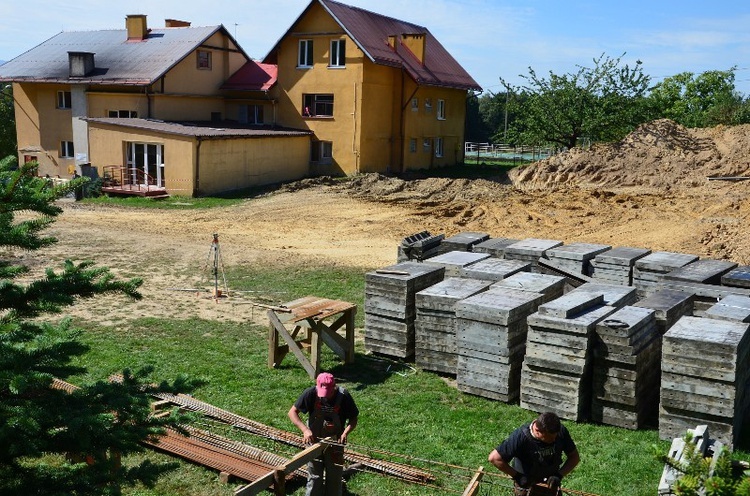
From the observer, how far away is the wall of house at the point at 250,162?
3406 cm

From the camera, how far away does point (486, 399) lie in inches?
471

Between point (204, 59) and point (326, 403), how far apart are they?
36041mm

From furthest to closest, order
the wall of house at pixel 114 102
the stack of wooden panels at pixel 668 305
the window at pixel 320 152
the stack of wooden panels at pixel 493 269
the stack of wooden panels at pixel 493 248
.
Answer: the window at pixel 320 152 → the wall of house at pixel 114 102 → the stack of wooden panels at pixel 493 248 → the stack of wooden panels at pixel 493 269 → the stack of wooden panels at pixel 668 305

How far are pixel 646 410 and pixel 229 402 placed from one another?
19.8 ft

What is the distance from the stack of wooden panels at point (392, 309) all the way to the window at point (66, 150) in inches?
1315

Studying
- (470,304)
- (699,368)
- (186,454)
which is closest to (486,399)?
(470,304)

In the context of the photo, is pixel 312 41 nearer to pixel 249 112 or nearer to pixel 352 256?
pixel 249 112

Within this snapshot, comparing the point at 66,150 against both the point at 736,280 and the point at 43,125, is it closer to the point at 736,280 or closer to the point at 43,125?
the point at 43,125

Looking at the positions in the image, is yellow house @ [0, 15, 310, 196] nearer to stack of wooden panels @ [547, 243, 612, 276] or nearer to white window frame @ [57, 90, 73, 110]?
white window frame @ [57, 90, 73, 110]

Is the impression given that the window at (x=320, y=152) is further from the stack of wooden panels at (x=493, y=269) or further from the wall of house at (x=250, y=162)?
the stack of wooden panels at (x=493, y=269)

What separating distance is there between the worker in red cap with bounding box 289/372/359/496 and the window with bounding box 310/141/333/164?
32628 millimetres

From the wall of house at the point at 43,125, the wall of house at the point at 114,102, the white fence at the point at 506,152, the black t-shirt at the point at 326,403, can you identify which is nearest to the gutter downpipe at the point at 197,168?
the wall of house at the point at 114,102

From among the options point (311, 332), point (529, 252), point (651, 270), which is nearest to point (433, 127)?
point (529, 252)

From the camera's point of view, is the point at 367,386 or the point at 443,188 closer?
the point at 367,386
